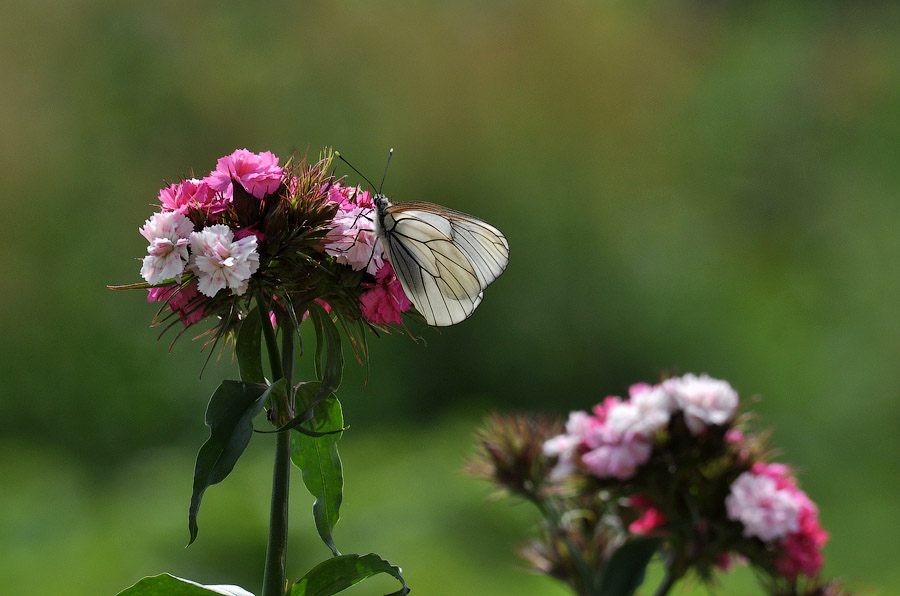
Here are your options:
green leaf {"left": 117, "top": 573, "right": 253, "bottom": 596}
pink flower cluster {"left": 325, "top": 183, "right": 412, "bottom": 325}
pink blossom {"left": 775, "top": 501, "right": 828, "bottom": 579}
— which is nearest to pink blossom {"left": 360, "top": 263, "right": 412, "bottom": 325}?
pink flower cluster {"left": 325, "top": 183, "right": 412, "bottom": 325}

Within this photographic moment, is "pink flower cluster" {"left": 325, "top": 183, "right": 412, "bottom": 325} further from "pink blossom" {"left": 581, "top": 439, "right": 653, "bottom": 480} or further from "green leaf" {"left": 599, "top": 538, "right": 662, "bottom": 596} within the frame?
"green leaf" {"left": 599, "top": 538, "right": 662, "bottom": 596}

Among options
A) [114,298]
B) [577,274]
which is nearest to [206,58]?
[114,298]

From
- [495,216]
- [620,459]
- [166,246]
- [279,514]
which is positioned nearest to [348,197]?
[166,246]

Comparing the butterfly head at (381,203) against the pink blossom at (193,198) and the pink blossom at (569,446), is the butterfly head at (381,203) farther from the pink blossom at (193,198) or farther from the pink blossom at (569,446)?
the pink blossom at (569,446)

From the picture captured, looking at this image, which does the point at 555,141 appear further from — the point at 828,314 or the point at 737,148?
the point at 828,314

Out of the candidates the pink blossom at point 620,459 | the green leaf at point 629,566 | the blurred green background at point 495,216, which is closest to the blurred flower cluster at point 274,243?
the pink blossom at point 620,459
